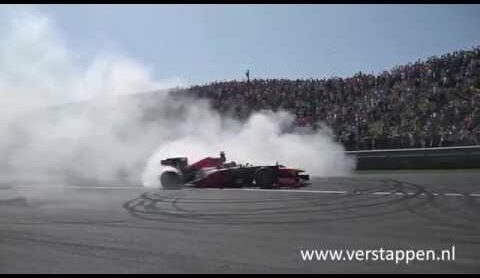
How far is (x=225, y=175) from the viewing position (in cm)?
1574

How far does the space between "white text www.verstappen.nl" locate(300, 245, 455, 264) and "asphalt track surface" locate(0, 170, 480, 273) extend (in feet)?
0.39

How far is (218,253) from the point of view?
23.6 ft

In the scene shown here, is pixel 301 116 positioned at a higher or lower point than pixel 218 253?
higher

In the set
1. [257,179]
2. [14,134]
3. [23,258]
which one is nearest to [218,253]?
[23,258]

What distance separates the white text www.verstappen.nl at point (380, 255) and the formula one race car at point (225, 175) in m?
8.06

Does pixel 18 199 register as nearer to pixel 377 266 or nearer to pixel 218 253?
pixel 218 253

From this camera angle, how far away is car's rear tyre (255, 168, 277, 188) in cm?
1511

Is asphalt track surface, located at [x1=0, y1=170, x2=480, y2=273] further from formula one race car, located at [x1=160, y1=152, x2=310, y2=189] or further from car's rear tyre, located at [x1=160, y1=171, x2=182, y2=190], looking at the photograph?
car's rear tyre, located at [x1=160, y1=171, x2=182, y2=190]

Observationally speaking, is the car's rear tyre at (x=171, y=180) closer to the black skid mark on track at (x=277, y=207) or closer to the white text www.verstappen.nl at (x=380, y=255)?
the black skid mark on track at (x=277, y=207)

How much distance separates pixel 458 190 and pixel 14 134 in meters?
19.8

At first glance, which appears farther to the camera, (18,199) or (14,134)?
(14,134)

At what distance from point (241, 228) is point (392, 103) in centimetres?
1735

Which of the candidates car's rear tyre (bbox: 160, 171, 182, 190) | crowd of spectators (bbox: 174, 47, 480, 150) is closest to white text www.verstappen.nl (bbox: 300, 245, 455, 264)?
car's rear tyre (bbox: 160, 171, 182, 190)

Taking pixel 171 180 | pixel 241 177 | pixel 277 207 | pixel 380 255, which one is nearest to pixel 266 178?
pixel 241 177
